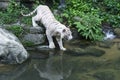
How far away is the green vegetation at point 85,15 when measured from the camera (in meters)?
11.9

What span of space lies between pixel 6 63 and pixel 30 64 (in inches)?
26.7

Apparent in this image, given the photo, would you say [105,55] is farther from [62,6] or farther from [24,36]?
[62,6]

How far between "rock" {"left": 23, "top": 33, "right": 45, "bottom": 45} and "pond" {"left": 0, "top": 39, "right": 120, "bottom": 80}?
1.38 ft

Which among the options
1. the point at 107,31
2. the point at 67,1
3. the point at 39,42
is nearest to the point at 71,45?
the point at 39,42

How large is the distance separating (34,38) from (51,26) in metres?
0.70

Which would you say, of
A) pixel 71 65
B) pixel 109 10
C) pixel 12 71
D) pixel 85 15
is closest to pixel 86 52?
pixel 71 65

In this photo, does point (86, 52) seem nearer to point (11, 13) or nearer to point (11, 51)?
point (11, 51)

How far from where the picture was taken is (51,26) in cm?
1090

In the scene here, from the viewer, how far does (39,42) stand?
36.3ft

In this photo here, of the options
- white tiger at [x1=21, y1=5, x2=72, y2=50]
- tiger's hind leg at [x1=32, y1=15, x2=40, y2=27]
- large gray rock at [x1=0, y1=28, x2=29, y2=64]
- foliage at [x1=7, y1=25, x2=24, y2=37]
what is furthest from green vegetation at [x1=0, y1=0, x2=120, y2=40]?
large gray rock at [x1=0, y1=28, x2=29, y2=64]

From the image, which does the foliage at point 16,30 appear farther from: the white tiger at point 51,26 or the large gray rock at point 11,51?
the large gray rock at point 11,51

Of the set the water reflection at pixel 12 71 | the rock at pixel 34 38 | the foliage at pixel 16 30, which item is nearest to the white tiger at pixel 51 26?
the rock at pixel 34 38

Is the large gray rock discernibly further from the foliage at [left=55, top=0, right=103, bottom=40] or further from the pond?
the foliage at [left=55, top=0, right=103, bottom=40]

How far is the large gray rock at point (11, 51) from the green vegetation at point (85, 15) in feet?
6.35
